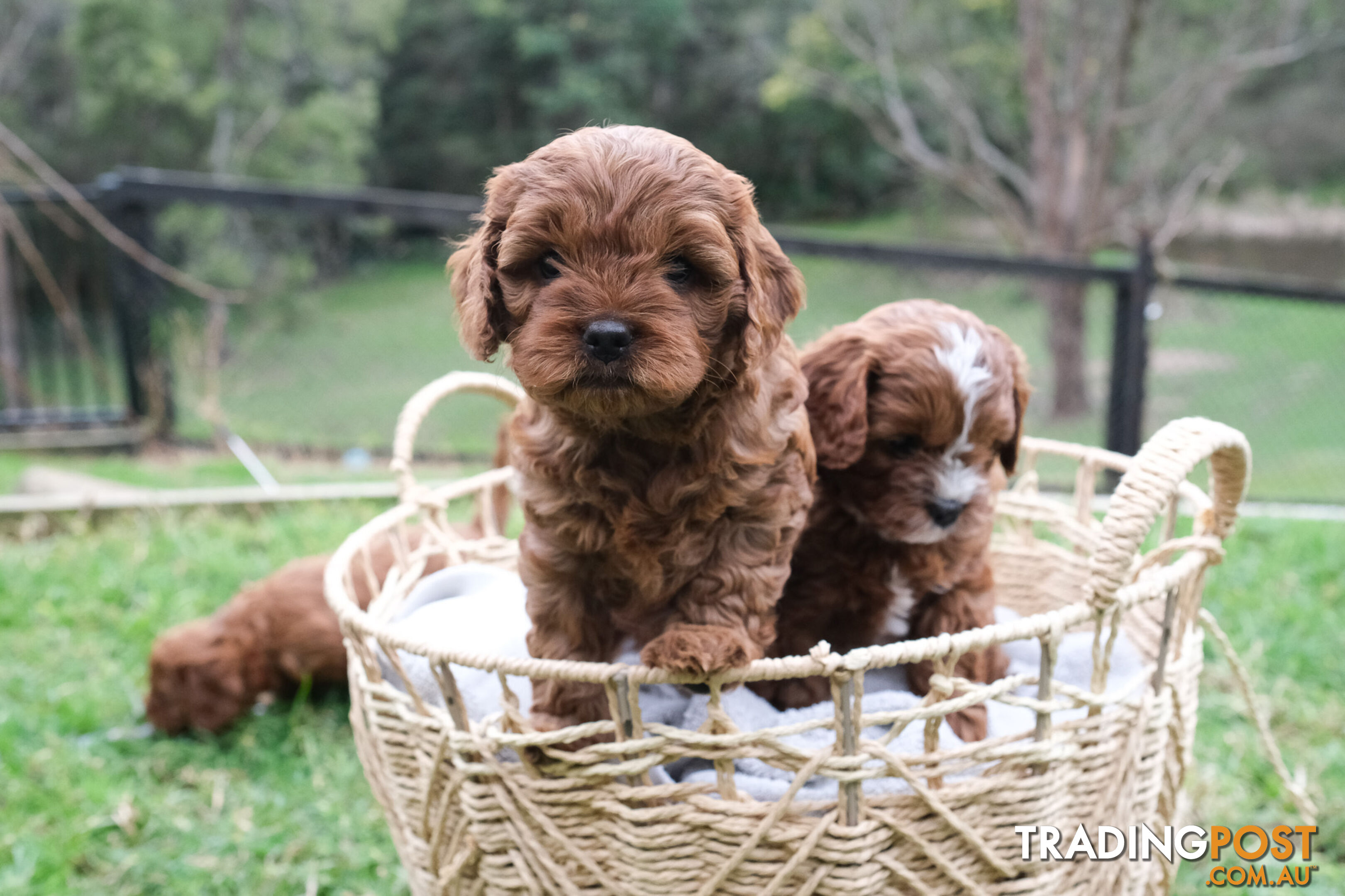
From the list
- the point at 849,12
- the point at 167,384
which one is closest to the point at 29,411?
the point at 167,384

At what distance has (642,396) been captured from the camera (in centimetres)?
189

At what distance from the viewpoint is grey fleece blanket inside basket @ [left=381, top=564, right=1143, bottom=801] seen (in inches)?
92.7

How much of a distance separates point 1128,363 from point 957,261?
1.43 metres

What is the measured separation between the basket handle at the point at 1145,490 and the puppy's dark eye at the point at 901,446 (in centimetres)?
55

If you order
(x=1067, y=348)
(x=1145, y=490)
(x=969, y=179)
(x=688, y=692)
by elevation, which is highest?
(x=969, y=179)

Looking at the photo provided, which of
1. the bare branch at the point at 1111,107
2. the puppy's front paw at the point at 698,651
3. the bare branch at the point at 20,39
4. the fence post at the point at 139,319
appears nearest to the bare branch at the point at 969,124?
the bare branch at the point at 1111,107

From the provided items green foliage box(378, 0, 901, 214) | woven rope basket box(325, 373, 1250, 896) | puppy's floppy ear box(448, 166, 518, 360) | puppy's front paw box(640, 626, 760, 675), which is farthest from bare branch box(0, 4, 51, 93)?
puppy's front paw box(640, 626, 760, 675)

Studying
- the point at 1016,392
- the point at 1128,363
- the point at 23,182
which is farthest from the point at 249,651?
the point at 1128,363

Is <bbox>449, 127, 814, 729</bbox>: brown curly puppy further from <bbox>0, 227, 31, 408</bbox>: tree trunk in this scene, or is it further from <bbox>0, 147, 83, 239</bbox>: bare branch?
<bbox>0, 227, 31, 408</bbox>: tree trunk

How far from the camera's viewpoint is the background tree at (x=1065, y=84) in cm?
1276

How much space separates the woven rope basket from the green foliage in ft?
75.1

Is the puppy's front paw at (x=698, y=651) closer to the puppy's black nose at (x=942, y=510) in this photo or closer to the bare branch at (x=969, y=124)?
the puppy's black nose at (x=942, y=510)

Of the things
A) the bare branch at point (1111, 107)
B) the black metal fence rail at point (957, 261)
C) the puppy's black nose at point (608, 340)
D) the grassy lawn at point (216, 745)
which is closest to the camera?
the puppy's black nose at point (608, 340)

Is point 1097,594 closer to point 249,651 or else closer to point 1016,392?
point 1016,392
